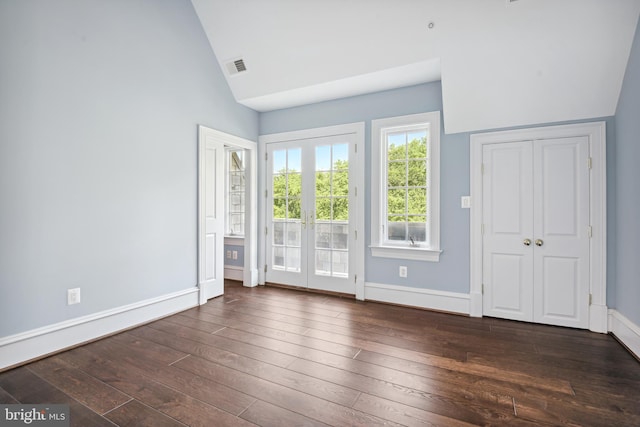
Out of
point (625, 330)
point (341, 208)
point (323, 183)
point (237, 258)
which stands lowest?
point (625, 330)

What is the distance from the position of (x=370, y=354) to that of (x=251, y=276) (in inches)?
101

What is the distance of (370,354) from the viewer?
247 cm

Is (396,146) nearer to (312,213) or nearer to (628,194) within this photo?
(312,213)

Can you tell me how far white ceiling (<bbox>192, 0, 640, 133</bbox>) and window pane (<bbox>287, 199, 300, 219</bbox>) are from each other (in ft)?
4.89

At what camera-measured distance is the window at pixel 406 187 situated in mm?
3572

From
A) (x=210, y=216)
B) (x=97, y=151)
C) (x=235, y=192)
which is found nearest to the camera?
(x=97, y=151)

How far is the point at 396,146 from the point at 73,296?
3.53 metres

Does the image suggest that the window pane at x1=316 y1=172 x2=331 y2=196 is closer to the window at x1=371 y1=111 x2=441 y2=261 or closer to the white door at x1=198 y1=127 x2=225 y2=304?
the window at x1=371 y1=111 x2=441 y2=261

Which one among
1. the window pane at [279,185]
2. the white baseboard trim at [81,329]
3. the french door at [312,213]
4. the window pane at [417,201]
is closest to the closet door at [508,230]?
the window pane at [417,201]

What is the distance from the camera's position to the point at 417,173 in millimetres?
3705

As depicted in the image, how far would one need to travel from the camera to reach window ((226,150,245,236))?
5.35 m

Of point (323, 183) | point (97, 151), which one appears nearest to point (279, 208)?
point (323, 183)

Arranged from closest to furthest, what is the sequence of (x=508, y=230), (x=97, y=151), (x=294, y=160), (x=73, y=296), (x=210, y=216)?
1. (x=73, y=296)
2. (x=97, y=151)
3. (x=508, y=230)
4. (x=210, y=216)
5. (x=294, y=160)

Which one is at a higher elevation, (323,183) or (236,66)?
(236,66)
